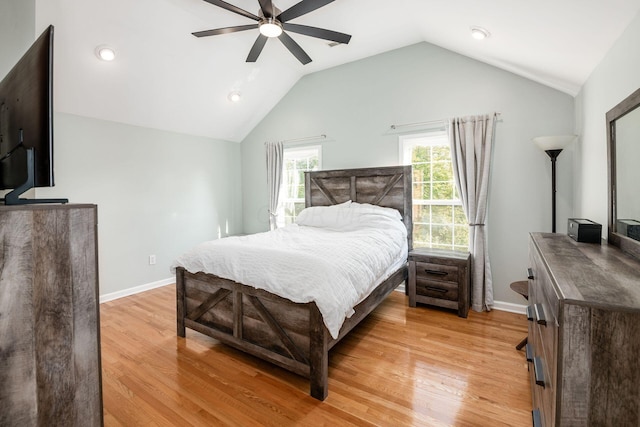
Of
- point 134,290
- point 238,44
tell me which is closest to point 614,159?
point 238,44

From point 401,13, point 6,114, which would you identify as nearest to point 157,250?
point 6,114

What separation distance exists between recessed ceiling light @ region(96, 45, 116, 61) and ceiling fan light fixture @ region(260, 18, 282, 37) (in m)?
1.66

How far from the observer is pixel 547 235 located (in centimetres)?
208

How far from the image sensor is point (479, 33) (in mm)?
2605

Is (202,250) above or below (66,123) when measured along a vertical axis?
below

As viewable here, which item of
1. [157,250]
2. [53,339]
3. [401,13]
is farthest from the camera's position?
[157,250]

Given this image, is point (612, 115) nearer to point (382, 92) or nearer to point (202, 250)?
point (382, 92)

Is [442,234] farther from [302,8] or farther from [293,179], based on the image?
[302,8]

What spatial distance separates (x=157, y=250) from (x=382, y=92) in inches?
148

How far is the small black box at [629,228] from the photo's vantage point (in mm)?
1412

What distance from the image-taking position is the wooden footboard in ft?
6.36

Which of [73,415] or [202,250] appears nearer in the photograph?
[73,415]

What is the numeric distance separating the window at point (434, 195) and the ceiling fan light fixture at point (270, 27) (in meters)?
1.99

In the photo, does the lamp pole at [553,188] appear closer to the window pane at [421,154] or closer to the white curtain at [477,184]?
the white curtain at [477,184]
